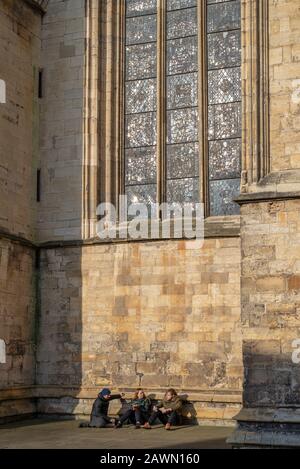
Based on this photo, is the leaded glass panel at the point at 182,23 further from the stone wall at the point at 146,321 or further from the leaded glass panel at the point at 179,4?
the stone wall at the point at 146,321

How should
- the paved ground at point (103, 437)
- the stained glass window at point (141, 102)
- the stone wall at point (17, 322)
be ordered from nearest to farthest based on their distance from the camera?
the paved ground at point (103, 437)
the stone wall at point (17, 322)
the stained glass window at point (141, 102)

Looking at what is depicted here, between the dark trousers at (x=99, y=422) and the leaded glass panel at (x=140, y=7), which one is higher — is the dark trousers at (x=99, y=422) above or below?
below

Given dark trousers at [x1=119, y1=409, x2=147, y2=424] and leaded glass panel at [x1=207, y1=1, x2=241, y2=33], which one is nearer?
dark trousers at [x1=119, y1=409, x2=147, y2=424]

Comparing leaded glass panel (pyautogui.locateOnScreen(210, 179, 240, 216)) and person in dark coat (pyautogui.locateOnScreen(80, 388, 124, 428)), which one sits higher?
leaded glass panel (pyautogui.locateOnScreen(210, 179, 240, 216))

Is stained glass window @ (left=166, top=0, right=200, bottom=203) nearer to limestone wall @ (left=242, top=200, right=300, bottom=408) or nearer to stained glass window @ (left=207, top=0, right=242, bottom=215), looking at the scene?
stained glass window @ (left=207, top=0, right=242, bottom=215)

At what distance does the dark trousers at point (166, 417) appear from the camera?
14.0m

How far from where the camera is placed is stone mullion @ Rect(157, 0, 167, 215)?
1588cm

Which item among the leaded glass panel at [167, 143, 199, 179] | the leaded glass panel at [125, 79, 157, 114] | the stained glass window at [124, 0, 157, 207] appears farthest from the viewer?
the leaded glass panel at [125, 79, 157, 114]

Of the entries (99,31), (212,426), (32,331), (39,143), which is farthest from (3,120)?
(212,426)
